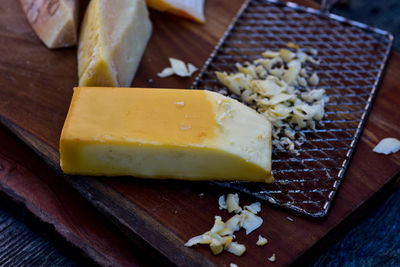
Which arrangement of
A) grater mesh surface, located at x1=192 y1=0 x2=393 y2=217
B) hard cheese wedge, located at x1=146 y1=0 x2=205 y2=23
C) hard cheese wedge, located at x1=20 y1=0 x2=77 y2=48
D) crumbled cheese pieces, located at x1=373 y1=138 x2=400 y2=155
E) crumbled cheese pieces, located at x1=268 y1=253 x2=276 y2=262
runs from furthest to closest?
hard cheese wedge, located at x1=146 y1=0 x2=205 y2=23
hard cheese wedge, located at x1=20 y1=0 x2=77 y2=48
crumbled cheese pieces, located at x1=373 y1=138 x2=400 y2=155
grater mesh surface, located at x1=192 y1=0 x2=393 y2=217
crumbled cheese pieces, located at x1=268 y1=253 x2=276 y2=262

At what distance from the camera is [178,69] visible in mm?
1579

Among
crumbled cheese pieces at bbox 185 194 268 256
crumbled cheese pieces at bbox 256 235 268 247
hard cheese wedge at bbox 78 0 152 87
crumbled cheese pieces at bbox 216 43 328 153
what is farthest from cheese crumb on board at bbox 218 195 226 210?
hard cheese wedge at bbox 78 0 152 87

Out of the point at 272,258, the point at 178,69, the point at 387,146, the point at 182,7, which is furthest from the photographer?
the point at 182,7

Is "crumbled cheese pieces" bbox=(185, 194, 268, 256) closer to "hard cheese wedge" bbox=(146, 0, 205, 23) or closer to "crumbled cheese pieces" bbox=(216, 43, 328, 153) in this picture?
"crumbled cheese pieces" bbox=(216, 43, 328, 153)

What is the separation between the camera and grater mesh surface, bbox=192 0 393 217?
127 cm

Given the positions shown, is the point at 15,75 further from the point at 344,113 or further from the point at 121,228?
the point at 344,113

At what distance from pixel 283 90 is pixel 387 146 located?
1.09 ft

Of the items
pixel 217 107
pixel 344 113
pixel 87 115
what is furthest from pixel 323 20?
pixel 87 115

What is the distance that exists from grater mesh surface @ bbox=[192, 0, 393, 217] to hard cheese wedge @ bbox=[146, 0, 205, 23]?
0.43 ft

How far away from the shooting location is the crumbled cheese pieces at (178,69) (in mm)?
1574

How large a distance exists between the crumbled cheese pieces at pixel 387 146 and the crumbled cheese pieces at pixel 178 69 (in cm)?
60

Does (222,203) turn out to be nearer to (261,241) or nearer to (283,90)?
(261,241)

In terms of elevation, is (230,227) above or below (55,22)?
below

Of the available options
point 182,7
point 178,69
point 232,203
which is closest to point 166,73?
point 178,69
